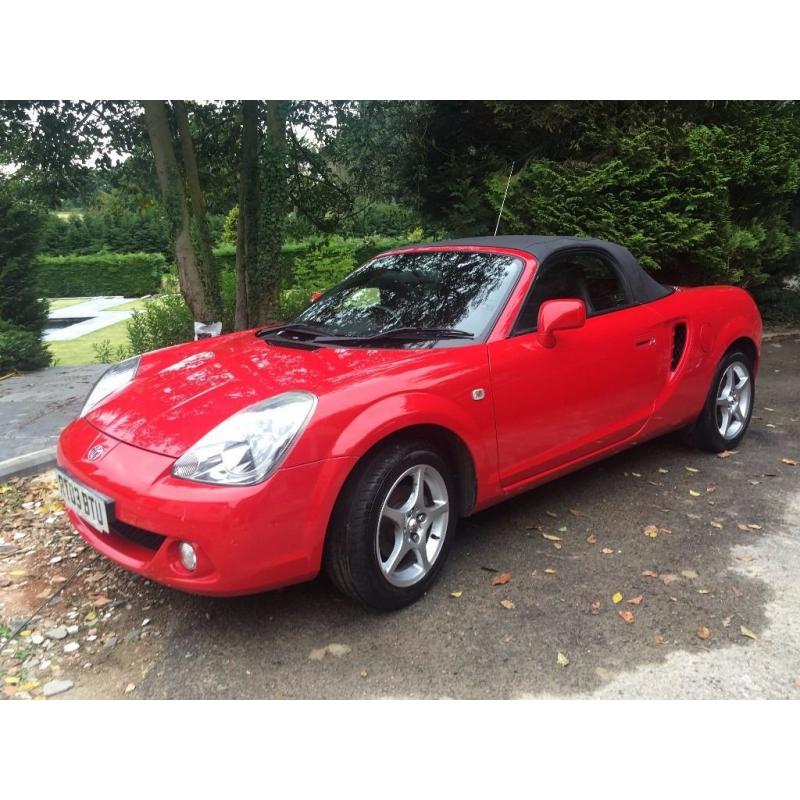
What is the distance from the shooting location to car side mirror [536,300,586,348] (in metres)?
3.06

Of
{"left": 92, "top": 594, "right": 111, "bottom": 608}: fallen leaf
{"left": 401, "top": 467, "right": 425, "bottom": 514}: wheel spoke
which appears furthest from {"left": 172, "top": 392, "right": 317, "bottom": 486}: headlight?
{"left": 92, "top": 594, "right": 111, "bottom": 608}: fallen leaf

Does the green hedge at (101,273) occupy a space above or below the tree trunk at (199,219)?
below

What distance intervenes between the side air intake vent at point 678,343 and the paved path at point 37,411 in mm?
4102

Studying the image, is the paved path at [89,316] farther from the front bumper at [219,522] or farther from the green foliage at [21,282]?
the front bumper at [219,522]

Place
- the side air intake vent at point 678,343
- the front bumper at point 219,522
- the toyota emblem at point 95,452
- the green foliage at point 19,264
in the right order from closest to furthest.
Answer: the front bumper at point 219,522 < the toyota emblem at point 95,452 < the side air intake vent at point 678,343 < the green foliage at point 19,264

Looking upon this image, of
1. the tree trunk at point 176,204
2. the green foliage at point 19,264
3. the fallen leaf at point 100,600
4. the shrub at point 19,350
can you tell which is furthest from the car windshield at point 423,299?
the green foliage at point 19,264

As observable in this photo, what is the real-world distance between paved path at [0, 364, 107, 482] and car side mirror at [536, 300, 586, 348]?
3.43m

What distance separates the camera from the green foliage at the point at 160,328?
28.5ft

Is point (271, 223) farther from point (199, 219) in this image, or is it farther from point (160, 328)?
point (160, 328)

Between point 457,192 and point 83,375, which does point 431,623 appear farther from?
point 457,192

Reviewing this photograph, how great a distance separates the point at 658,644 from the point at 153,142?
6409 millimetres

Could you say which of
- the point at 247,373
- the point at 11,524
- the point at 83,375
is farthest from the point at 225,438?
the point at 83,375

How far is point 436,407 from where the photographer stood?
2.72 metres

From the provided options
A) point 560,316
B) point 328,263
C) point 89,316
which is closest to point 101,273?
point 89,316
